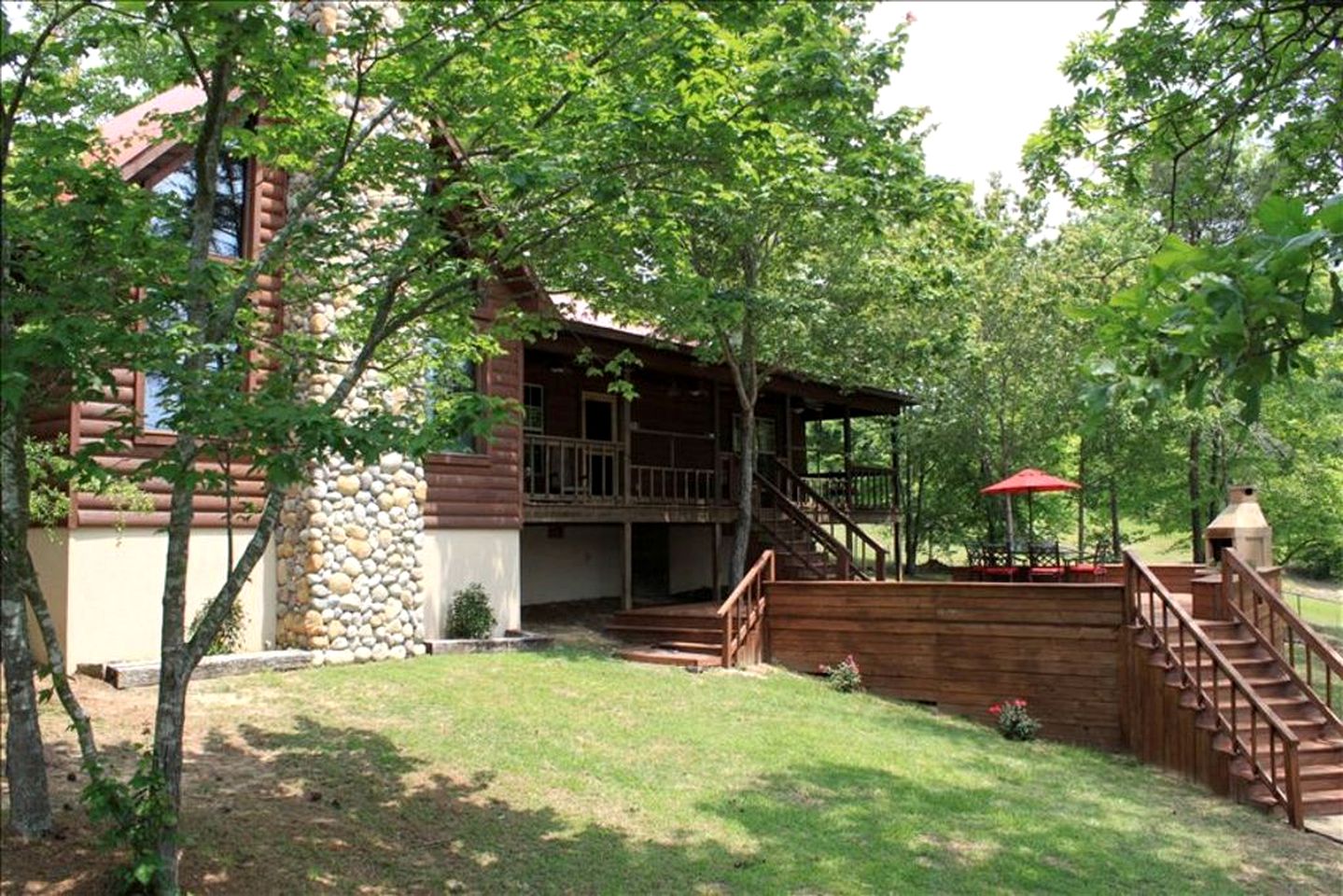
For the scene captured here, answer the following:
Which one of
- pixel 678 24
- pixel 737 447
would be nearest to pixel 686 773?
pixel 678 24

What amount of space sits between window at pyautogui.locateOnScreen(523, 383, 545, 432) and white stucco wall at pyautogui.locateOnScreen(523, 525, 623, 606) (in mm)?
1887

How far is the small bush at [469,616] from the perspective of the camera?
1261 centimetres

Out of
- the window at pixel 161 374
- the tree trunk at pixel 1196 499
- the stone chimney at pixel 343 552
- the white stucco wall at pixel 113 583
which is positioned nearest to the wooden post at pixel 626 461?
the stone chimney at pixel 343 552

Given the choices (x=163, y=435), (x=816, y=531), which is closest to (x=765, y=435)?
(x=816, y=531)

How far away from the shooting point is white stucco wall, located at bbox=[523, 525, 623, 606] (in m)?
17.7

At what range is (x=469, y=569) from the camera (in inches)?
517

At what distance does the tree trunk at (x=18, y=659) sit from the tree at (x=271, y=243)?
2 centimetres

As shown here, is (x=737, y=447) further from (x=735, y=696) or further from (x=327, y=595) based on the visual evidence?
(x=327, y=595)

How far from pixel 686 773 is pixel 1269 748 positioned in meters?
6.05

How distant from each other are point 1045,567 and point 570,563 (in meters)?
8.65

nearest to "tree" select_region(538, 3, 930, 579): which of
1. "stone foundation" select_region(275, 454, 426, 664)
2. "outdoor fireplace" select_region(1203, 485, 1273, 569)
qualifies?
"stone foundation" select_region(275, 454, 426, 664)

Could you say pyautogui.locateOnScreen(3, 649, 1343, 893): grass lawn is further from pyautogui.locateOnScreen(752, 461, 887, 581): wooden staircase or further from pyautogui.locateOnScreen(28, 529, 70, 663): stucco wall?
pyautogui.locateOnScreen(752, 461, 887, 581): wooden staircase

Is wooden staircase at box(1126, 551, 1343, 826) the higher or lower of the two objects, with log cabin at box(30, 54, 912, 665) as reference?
lower

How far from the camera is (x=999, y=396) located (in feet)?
74.7
